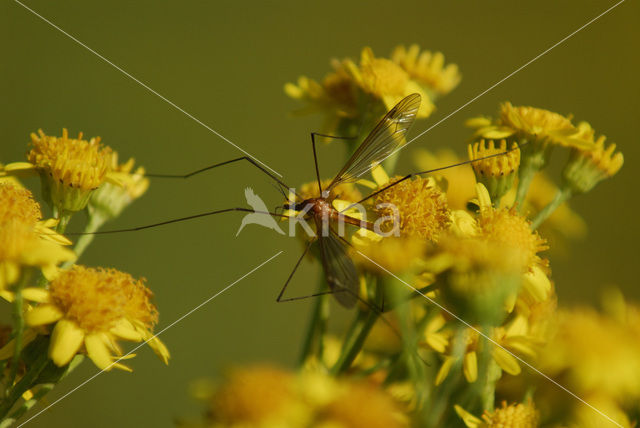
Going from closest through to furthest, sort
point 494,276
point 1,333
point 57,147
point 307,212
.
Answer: point 494,276
point 1,333
point 57,147
point 307,212

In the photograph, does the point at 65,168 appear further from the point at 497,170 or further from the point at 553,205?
the point at 553,205

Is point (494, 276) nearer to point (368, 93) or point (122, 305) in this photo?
point (122, 305)

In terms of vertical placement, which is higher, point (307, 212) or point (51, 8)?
point (51, 8)

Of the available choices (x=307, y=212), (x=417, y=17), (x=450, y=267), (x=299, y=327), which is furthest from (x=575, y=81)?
(x=450, y=267)

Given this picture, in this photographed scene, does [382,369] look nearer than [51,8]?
Yes

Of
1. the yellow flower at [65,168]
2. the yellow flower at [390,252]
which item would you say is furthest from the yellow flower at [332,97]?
the yellow flower at [65,168]

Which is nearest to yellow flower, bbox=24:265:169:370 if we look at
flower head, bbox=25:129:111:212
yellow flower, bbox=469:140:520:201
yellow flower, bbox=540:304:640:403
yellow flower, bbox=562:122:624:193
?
flower head, bbox=25:129:111:212

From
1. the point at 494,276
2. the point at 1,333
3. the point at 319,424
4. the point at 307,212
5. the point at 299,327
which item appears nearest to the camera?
the point at 319,424
